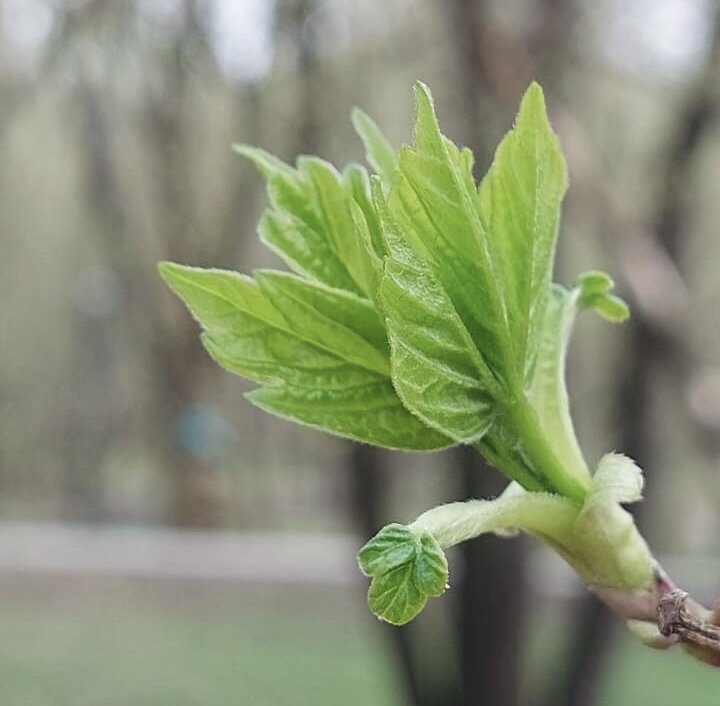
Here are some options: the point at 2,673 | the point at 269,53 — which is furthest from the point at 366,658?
the point at 269,53

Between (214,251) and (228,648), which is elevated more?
(214,251)

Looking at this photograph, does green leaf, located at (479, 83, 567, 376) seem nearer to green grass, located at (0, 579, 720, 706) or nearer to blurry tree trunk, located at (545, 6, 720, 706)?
blurry tree trunk, located at (545, 6, 720, 706)

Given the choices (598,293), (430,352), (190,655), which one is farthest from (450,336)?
(190,655)

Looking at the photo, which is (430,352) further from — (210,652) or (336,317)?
(210,652)

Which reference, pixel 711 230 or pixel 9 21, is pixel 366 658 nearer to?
pixel 711 230

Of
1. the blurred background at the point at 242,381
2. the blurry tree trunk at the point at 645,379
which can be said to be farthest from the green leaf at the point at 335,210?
the blurry tree trunk at the point at 645,379

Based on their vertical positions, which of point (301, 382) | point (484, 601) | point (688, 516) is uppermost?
point (301, 382)

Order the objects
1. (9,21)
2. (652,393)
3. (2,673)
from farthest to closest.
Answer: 1. (2,673)
2. (9,21)
3. (652,393)

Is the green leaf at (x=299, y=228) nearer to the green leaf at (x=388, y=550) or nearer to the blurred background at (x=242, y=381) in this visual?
the green leaf at (x=388, y=550)
